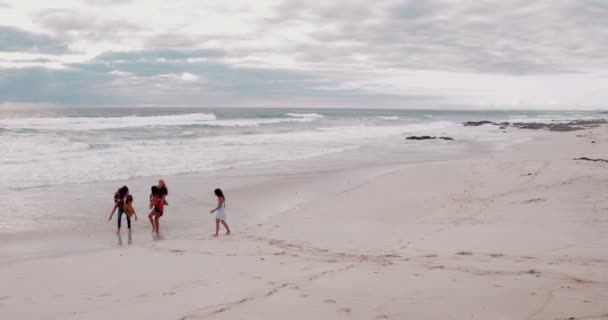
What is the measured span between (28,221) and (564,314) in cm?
1133

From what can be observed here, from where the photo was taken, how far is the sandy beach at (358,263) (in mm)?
5582

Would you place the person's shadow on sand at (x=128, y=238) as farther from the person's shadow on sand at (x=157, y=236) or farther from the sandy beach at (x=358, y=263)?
the person's shadow on sand at (x=157, y=236)

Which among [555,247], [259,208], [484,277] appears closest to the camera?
[484,277]

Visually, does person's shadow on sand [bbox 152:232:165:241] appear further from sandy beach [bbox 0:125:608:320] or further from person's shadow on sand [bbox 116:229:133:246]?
person's shadow on sand [bbox 116:229:133:246]

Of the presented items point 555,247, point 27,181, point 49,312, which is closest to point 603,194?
point 555,247

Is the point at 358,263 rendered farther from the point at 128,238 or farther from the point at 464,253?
the point at 128,238

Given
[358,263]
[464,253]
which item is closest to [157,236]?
[358,263]

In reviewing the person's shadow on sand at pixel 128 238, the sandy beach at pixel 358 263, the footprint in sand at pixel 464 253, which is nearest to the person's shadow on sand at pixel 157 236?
the sandy beach at pixel 358 263

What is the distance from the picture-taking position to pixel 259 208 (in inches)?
527

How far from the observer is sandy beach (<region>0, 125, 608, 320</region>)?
5582 mm

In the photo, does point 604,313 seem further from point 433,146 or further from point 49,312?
point 433,146

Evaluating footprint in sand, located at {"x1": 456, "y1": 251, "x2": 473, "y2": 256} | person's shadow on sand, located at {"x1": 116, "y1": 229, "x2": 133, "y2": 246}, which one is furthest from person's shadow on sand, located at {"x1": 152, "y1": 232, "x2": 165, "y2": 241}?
footprint in sand, located at {"x1": 456, "y1": 251, "x2": 473, "y2": 256}

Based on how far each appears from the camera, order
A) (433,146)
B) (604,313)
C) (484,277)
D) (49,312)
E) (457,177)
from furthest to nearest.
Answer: (433,146)
(457,177)
(484,277)
(49,312)
(604,313)

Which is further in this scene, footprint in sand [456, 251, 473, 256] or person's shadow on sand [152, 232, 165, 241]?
person's shadow on sand [152, 232, 165, 241]
